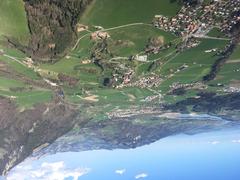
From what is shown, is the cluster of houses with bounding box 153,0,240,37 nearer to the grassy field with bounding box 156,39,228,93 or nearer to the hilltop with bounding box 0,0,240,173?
the hilltop with bounding box 0,0,240,173

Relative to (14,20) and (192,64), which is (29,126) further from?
(14,20)

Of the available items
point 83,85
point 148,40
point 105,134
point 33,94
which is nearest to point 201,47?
point 148,40

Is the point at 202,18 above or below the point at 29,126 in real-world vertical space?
above

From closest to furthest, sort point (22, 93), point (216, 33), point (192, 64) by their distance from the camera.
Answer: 1. point (216, 33)
2. point (192, 64)
3. point (22, 93)

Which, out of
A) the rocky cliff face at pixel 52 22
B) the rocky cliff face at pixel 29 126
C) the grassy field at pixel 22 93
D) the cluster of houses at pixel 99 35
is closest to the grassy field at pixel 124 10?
the rocky cliff face at pixel 52 22

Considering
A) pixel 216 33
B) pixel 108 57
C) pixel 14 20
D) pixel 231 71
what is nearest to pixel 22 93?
pixel 108 57

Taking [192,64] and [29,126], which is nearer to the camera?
[192,64]

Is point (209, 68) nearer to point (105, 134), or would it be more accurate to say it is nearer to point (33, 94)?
point (33, 94)
